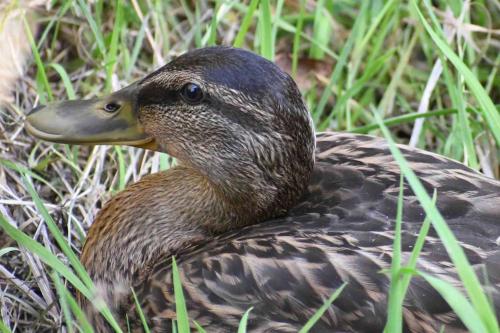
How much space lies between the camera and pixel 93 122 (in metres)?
2.65

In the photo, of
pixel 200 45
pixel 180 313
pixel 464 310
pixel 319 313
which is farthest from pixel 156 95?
pixel 464 310

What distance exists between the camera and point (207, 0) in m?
3.94

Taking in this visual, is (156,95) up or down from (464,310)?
up

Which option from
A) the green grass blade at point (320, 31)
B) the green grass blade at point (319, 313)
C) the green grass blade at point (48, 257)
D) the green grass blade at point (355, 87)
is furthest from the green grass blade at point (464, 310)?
the green grass blade at point (320, 31)

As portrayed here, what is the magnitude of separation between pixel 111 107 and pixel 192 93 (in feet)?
0.85

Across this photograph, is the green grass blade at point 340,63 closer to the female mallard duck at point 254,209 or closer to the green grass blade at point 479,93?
the female mallard duck at point 254,209

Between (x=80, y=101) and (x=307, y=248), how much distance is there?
2.42 ft

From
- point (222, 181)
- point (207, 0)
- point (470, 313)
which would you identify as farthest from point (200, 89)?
point (207, 0)

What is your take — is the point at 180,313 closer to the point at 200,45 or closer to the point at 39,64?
the point at 39,64

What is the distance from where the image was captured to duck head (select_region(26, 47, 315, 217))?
246 cm

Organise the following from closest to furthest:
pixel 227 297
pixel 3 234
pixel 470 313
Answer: pixel 470 313
pixel 227 297
pixel 3 234

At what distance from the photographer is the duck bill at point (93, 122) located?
8.63 ft

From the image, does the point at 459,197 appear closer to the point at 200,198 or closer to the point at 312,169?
the point at 312,169

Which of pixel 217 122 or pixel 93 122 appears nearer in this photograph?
pixel 217 122
